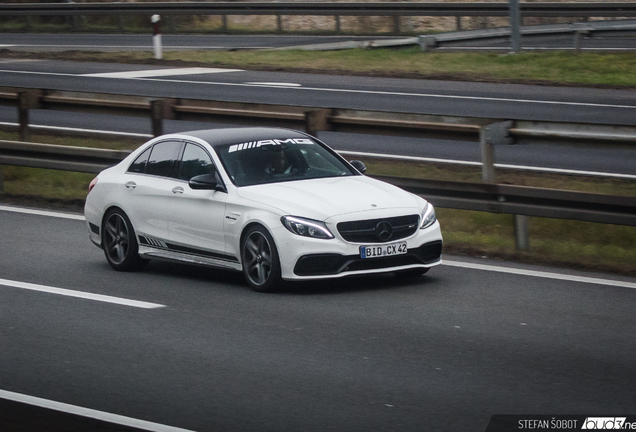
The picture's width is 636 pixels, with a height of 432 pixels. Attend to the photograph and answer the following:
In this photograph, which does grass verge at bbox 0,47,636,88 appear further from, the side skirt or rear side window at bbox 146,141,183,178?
the side skirt

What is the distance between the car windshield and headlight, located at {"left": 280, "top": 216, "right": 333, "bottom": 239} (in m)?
0.83

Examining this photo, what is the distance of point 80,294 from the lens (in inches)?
380

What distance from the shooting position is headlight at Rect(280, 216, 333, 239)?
921cm

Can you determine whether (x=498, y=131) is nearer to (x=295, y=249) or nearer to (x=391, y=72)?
(x=295, y=249)

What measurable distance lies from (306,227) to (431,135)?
316cm

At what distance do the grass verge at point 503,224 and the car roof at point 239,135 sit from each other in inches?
76.8

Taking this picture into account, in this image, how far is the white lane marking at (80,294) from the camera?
9227 mm

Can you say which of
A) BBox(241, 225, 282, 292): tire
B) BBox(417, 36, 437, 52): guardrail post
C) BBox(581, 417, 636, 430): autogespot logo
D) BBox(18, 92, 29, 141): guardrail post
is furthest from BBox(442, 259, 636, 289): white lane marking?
BBox(417, 36, 437, 52): guardrail post

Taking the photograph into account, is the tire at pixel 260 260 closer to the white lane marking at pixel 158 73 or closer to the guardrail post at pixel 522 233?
the guardrail post at pixel 522 233

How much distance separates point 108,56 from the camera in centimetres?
3058

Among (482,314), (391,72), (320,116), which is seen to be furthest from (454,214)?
(391,72)

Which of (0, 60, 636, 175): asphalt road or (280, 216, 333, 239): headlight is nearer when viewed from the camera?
(280, 216, 333, 239): headlight

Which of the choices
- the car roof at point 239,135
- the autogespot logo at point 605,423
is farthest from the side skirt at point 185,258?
the autogespot logo at point 605,423

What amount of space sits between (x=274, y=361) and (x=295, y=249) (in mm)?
2012
